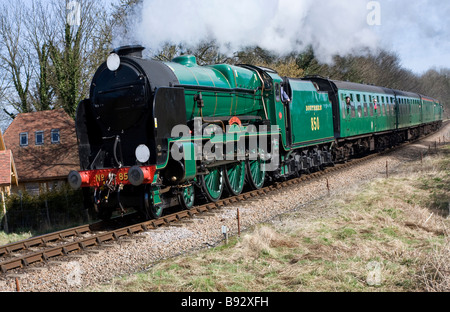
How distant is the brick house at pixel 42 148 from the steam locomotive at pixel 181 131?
13.1 metres

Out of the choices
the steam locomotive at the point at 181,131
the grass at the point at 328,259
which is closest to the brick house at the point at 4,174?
the steam locomotive at the point at 181,131

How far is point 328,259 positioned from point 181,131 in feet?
14.6

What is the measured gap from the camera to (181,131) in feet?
29.0

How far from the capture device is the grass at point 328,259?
190 inches

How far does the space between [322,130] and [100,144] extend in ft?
29.4

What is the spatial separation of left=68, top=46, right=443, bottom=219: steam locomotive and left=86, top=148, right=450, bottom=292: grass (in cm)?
236

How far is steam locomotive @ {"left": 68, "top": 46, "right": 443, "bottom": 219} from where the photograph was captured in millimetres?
8492

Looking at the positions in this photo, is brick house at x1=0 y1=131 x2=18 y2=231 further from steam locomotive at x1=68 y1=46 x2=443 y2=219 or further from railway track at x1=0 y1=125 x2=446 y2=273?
railway track at x1=0 y1=125 x2=446 y2=273

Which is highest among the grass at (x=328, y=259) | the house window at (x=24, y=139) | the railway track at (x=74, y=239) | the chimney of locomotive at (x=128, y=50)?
the chimney of locomotive at (x=128, y=50)

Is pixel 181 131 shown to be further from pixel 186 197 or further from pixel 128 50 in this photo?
pixel 128 50

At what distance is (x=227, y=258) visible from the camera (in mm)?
5969

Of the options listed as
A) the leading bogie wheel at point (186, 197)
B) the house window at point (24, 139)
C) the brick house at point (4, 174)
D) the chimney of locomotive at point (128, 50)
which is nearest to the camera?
the chimney of locomotive at point (128, 50)

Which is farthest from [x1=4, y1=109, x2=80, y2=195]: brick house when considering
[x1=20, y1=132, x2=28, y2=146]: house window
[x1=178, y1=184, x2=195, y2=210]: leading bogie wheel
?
[x1=178, y1=184, x2=195, y2=210]: leading bogie wheel

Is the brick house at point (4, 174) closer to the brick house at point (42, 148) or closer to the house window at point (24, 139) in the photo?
the brick house at point (42, 148)
